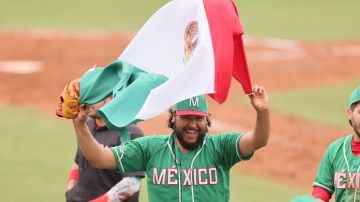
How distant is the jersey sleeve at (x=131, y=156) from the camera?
702cm

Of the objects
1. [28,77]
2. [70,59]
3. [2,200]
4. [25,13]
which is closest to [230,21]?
[2,200]

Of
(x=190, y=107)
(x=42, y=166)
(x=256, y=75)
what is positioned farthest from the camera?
(x=256, y=75)

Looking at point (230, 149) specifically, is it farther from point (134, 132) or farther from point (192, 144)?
point (134, 132)

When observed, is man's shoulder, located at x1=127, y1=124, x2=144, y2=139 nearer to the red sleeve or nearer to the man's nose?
the man's nose

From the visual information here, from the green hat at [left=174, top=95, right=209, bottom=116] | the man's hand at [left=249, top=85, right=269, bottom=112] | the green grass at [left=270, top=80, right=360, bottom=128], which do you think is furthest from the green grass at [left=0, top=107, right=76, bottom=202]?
the man's hand at [left=249, top=85, right=269, bottom=112]

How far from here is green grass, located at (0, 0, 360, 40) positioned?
24.6 meters

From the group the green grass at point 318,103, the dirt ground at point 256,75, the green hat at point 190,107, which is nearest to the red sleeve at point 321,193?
the green hat at point 190,107

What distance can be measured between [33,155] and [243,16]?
44.1ft

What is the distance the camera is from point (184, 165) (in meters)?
6.91

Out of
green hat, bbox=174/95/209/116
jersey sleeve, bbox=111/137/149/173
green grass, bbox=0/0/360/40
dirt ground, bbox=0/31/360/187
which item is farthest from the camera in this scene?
green grass, bbox=0/0/360/40

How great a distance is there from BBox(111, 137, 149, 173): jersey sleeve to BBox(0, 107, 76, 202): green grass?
5325 millimetres

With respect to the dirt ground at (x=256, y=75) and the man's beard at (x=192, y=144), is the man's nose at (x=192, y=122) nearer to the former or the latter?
the man's beard at (x=192, y=144)

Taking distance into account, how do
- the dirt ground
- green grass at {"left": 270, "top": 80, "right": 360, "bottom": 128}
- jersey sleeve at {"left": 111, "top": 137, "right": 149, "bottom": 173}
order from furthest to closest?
green grass at {"left": 270, "top": 80, "right": 360, "bottom": 128} → the dirt ground → jersey sleeve at {"left": 111, "top": 137, "right": 149, "bottom": 173}

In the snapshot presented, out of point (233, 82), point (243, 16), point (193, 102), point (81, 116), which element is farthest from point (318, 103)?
point (81, 116)
